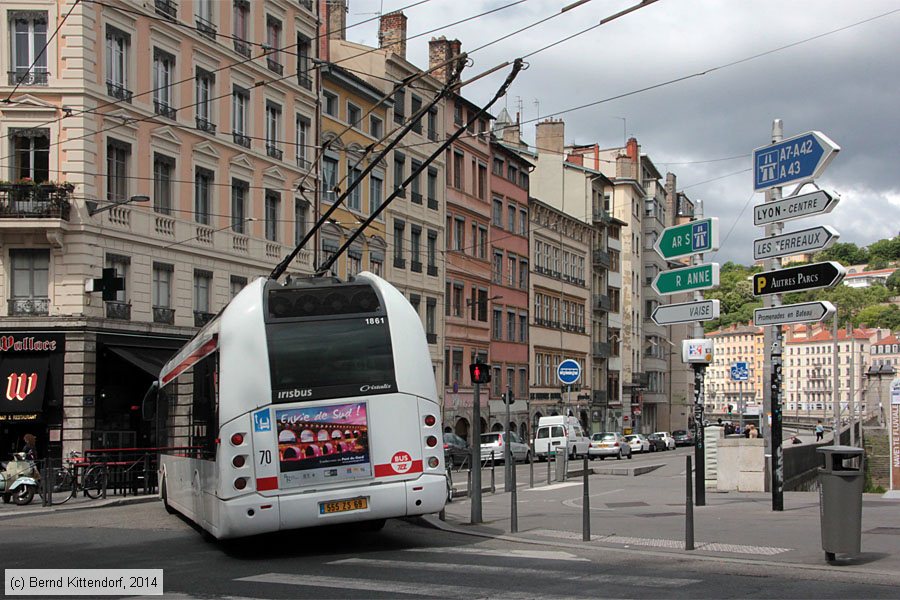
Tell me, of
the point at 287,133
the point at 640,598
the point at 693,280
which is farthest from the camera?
the point at 287,133

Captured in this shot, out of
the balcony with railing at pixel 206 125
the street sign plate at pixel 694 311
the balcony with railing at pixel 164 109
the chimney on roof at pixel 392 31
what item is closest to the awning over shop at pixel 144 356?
the balcony with railing at pixel 164 109

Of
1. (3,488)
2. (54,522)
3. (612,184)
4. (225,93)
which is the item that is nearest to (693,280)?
(54,522)

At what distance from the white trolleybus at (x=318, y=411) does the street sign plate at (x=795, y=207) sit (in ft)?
21.4

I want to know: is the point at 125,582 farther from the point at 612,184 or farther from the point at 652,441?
the point at 612,184

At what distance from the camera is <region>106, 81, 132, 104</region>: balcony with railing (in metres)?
34.1

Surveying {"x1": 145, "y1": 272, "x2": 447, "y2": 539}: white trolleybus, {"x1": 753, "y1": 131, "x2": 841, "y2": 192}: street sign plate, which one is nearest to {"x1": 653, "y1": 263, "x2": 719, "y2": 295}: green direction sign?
{"x1": 753, "y1": 131, "x2": 841, "y2": 192}: street sign plate

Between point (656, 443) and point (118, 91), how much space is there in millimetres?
44704

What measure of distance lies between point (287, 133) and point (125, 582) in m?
33.6

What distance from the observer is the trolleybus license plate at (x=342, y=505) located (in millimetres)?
13195

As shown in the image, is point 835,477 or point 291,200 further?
point 291,200

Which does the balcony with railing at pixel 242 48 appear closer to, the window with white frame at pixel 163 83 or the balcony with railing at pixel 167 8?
the balcony with railing at pixel 167 8

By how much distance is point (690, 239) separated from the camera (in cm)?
1919

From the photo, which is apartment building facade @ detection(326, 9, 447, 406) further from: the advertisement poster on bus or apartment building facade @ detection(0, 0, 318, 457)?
the advertisement poster on bus

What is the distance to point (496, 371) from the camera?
6366cm
